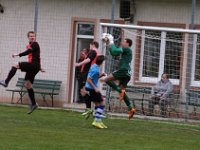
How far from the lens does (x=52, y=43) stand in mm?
27031

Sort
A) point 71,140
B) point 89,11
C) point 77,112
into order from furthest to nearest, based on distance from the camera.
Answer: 1. point 89,11
2. point 77,112
3. point 71,140

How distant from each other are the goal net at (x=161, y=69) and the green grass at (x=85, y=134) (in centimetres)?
54

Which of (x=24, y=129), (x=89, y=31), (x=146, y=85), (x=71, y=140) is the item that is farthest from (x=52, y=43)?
(x=71, y=140)

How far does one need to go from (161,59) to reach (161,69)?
0.93ft

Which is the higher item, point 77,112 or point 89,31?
point 89,31

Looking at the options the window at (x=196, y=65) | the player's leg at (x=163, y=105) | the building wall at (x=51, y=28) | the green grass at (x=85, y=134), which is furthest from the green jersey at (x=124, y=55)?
the building wall at (x=51, y=28)

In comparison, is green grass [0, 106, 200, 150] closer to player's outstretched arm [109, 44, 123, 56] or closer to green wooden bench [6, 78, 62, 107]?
player's outstretched arm [109, 44, 123, 56]

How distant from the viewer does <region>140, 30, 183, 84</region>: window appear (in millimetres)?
21766

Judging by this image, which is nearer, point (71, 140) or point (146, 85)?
point (71, 140)

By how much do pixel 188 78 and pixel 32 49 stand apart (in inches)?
185

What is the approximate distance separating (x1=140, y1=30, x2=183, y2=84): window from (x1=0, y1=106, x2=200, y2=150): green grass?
142 centimetres

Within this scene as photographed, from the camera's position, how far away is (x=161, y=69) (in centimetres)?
2220

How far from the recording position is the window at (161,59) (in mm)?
21766

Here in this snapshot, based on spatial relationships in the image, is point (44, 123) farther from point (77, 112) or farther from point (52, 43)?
point (52, 43)
